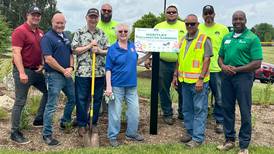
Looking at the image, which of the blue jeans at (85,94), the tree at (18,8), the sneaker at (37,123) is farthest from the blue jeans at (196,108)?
the tree at (18,8)

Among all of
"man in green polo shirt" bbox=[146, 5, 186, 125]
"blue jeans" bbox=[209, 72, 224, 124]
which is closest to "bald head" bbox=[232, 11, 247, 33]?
"blue jeans" bbox=[209, 72, 224, 124]

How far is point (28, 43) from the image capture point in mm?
6195

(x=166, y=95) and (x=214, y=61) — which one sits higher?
(x=214, y=61)

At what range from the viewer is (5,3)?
58094 mm

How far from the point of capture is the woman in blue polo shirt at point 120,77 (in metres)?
6.30

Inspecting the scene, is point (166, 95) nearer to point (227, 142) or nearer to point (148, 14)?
point (227, 142)

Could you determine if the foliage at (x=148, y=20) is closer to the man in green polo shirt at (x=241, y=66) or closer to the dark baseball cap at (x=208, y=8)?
the dark baseball cap at (x=208, y=8)

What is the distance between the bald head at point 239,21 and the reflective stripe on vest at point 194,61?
0.58 m

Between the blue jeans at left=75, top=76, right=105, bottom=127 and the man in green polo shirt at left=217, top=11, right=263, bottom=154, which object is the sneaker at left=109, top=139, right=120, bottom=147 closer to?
the blue jeans at left=75, top=76, right=105, bottom=127

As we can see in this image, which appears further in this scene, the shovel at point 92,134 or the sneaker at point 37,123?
the sneaker at point 37,123

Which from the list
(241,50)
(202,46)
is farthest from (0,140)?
(241,50)

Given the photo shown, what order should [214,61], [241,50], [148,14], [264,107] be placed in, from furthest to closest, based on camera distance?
[148,14], [264,107], [214,61], [241,50]

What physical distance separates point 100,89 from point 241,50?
2.28 m

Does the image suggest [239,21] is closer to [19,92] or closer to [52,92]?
[52,92]
